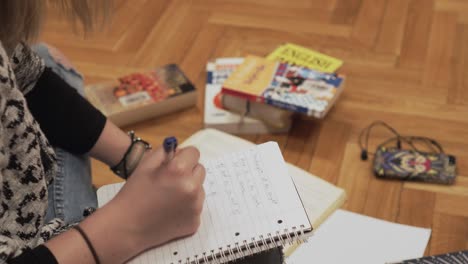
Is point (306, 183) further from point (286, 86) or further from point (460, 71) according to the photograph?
point (460, 71)

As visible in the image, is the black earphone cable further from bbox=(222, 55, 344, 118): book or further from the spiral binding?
the spiral binding

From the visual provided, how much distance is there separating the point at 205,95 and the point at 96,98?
25 centimetres

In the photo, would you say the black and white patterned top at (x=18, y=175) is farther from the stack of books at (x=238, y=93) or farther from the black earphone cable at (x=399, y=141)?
the black earphone cable at (x=399, y=141)

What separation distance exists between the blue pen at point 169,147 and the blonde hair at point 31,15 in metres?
0.25

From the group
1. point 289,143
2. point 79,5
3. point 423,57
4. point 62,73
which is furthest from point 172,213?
point 423,57

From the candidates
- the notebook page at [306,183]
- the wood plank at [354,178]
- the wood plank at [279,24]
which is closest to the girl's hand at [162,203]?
the notebook page at [306,183]

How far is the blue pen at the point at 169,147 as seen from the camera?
0.67 metres

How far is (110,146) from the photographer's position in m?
0.93

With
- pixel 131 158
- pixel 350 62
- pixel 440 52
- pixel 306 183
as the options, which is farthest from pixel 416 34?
pixel 131 158

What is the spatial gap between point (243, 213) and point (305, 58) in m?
0.85

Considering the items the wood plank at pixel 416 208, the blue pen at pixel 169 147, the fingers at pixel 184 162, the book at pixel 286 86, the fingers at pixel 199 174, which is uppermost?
the blue pen at pixel 169 147

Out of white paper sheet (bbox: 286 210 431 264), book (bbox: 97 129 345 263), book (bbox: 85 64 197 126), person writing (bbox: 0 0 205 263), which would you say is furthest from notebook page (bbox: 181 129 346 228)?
person writing (bbox: 0 0 205 263)

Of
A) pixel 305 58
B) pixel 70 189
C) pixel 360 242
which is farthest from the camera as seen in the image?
pixel 305 58

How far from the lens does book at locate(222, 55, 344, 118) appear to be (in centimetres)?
127
